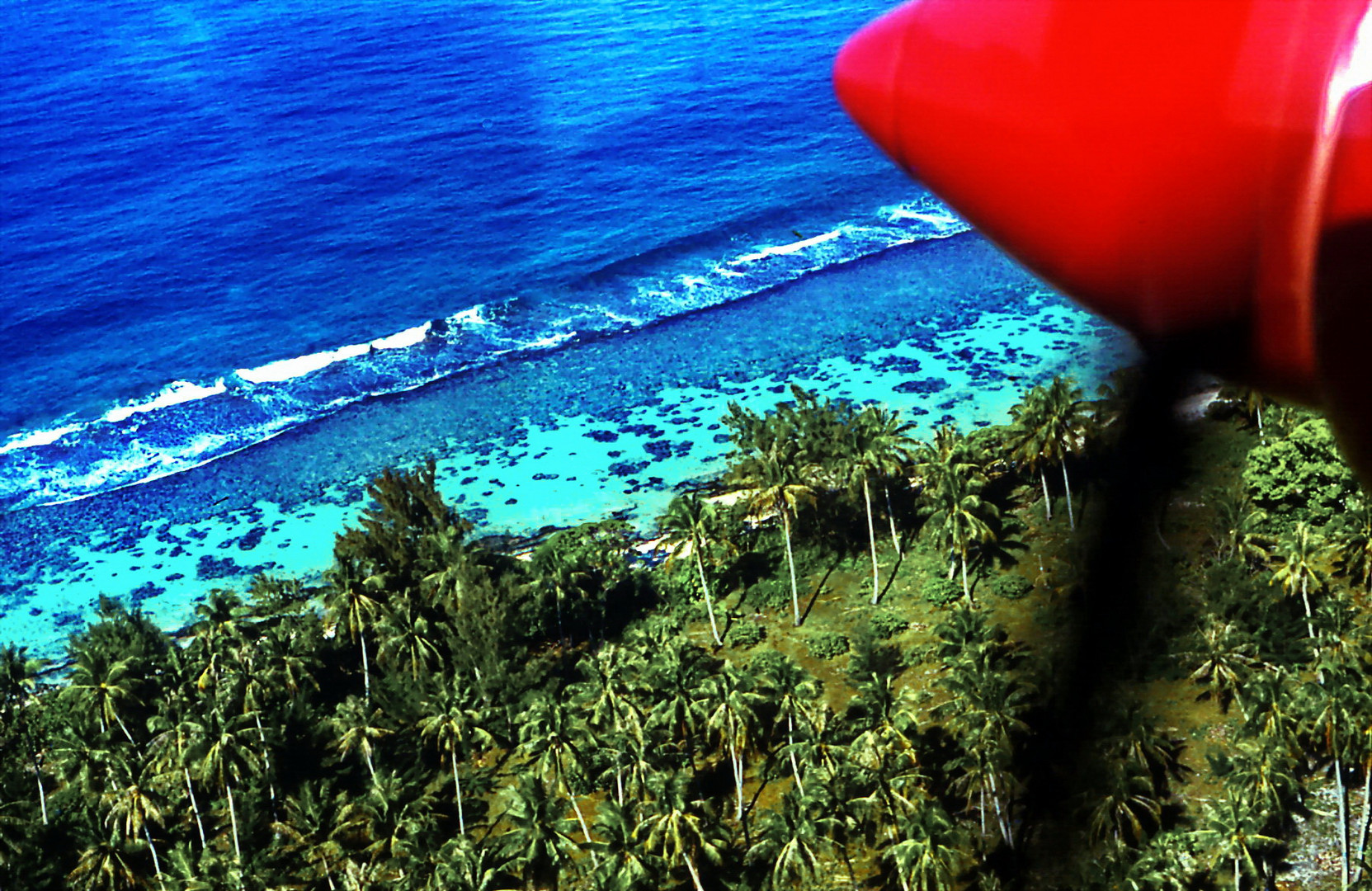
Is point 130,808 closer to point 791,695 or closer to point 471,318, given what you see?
point 791,695

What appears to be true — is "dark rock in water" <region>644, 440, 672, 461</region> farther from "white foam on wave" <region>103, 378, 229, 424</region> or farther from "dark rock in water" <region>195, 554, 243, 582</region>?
"white foam on wave" <region>103, 378, 229, 424</region>

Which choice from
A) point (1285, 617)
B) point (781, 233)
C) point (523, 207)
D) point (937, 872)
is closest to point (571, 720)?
point (937, 872)

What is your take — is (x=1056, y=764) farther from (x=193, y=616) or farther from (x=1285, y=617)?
(x=193, y=616)

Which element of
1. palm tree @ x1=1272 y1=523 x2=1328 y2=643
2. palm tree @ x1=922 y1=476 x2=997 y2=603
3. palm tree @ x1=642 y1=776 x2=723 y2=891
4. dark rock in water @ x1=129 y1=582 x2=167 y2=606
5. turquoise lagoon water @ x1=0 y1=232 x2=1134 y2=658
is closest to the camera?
palm tree @ x1=642 y1=776 x2=723 y2=891

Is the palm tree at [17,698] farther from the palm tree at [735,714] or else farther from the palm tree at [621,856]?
the palm tree at [735,714]

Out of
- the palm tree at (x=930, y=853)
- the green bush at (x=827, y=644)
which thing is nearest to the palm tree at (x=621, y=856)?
the palm tree at (x=930, y=853)

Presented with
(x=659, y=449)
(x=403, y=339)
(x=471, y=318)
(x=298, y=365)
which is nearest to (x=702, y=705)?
(x=659, y=449)

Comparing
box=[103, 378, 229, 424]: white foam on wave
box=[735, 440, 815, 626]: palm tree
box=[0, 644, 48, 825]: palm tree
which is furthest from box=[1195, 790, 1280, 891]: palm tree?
box=[103, 378, 229, 424]: white foam on wave
